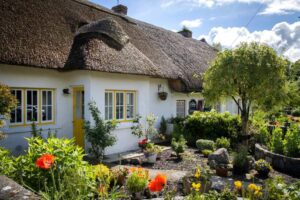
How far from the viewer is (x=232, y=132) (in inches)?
433

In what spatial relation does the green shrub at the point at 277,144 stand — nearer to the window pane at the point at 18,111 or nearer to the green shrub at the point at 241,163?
the green shrub at the point at 241,163

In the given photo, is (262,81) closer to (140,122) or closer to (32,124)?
(140,122)

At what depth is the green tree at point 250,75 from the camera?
7770mm

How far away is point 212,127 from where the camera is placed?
36.3ft

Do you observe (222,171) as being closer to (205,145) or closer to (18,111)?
(205,145)

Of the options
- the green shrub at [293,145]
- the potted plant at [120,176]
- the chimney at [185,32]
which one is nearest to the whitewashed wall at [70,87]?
the potted plant at [120,176]

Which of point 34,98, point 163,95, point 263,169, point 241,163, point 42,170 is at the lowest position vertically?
point 263,169

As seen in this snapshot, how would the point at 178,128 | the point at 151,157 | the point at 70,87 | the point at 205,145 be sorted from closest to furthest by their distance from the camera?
the point at 151,157 < the point at 70,87 < the point at 205,145 < the point at 178,128

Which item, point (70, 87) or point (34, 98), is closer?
point (34, 98)

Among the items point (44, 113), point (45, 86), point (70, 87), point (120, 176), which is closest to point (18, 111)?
point (44, 113)

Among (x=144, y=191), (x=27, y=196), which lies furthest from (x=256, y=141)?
(x=27, y=196)

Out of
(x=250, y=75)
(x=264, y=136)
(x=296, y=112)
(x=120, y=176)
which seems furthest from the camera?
(x=296, y=112)

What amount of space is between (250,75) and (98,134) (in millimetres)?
4710

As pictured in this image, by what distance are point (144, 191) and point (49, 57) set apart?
5.14 metres
